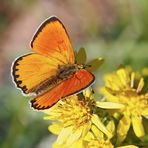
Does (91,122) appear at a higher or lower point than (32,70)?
lower

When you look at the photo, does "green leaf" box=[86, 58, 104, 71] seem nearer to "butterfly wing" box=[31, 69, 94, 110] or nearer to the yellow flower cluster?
the yellow flower cluster

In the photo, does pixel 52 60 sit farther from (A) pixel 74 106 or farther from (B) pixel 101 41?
(B) pixel 101 41

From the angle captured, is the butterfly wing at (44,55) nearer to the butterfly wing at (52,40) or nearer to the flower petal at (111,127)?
the butterfly wing at (52,40)

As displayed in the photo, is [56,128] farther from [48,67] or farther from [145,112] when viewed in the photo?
[145,112]

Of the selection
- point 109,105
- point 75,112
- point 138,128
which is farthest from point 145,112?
point 75,112

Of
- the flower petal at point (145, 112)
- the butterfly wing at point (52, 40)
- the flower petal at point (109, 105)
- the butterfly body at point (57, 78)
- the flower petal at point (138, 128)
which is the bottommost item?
the flower petal at point (138, 128)

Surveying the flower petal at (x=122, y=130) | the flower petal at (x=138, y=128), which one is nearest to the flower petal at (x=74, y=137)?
the flower petal at (x=122, y=130)

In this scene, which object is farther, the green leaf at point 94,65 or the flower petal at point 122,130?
the green leaf at point 94,65
